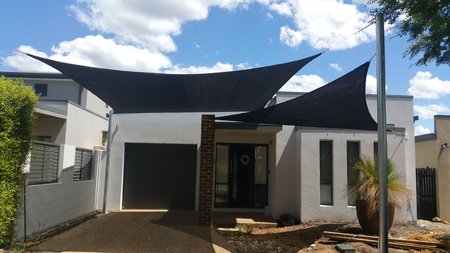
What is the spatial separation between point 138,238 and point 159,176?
549cm

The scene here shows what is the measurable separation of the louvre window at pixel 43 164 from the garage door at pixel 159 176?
377cm

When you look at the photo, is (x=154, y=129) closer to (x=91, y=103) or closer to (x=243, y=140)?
(x=243, y=140)

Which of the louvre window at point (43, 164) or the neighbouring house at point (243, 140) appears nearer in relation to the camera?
the neighbouring house at point (243, 140)

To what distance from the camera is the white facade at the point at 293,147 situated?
1052 cm

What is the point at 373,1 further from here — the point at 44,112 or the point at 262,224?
the point at 44,112

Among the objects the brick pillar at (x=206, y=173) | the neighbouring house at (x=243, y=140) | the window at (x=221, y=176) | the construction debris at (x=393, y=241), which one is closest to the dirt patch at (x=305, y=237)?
the construction debris at (x=393, y=241)

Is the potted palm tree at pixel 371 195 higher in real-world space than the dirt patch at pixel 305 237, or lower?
higher

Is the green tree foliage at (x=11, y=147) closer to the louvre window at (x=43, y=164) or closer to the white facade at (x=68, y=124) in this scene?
the louvre window at (x=43, y=164)

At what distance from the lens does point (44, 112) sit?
9.42 metres

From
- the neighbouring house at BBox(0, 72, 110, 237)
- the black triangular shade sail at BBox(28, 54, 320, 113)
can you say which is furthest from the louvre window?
the black triangular shade sail at BBox(28, 54, 320, 113)

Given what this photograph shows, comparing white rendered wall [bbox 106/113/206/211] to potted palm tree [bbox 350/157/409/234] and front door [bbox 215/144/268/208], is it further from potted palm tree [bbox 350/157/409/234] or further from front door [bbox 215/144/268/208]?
potted palm tree [bbox 350/157/409/234]

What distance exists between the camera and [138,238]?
6.95m

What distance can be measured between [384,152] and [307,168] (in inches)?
217

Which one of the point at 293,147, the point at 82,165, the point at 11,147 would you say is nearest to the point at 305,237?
the point at 293,147
